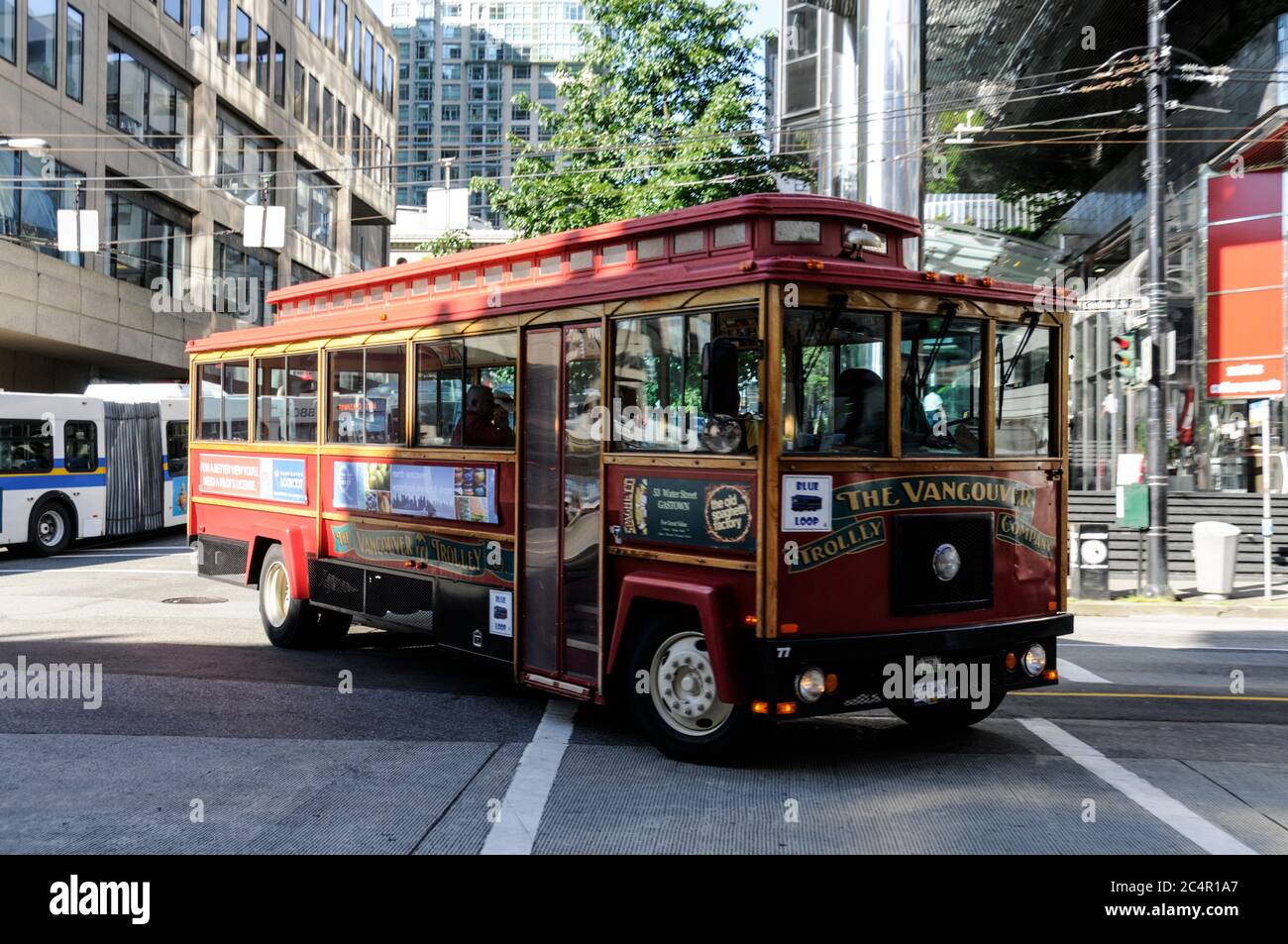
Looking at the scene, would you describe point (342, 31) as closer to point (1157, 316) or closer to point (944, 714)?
point (1157, 316)

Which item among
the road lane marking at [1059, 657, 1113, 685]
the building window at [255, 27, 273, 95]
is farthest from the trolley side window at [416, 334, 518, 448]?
the building window at [255, 27, 273, 95]

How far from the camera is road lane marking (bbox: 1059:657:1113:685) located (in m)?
10.4

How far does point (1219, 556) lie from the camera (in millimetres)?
17422

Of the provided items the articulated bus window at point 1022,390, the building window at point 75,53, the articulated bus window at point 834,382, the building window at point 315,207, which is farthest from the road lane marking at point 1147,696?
the building window at point 315,207

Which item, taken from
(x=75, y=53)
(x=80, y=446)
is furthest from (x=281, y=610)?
(x=75, y=53)

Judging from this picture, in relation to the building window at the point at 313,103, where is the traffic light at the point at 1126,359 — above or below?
below

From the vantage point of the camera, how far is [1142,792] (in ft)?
22.1

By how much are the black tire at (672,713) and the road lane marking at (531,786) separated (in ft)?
1.94

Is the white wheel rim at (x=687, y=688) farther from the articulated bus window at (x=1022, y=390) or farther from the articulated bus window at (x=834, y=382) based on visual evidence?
the articulated bus window at (x=1022, y=390)

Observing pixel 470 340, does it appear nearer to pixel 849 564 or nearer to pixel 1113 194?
pixel 849 564

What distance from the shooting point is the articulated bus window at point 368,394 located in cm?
995

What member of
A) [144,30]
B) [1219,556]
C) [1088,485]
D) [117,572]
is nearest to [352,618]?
[117,572]

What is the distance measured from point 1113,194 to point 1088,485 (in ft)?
31.9

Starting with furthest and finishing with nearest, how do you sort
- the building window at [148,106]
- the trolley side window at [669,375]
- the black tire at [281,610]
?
the building window at [148,106], the black tire at [281,610], the trolley side window at [669,375]
